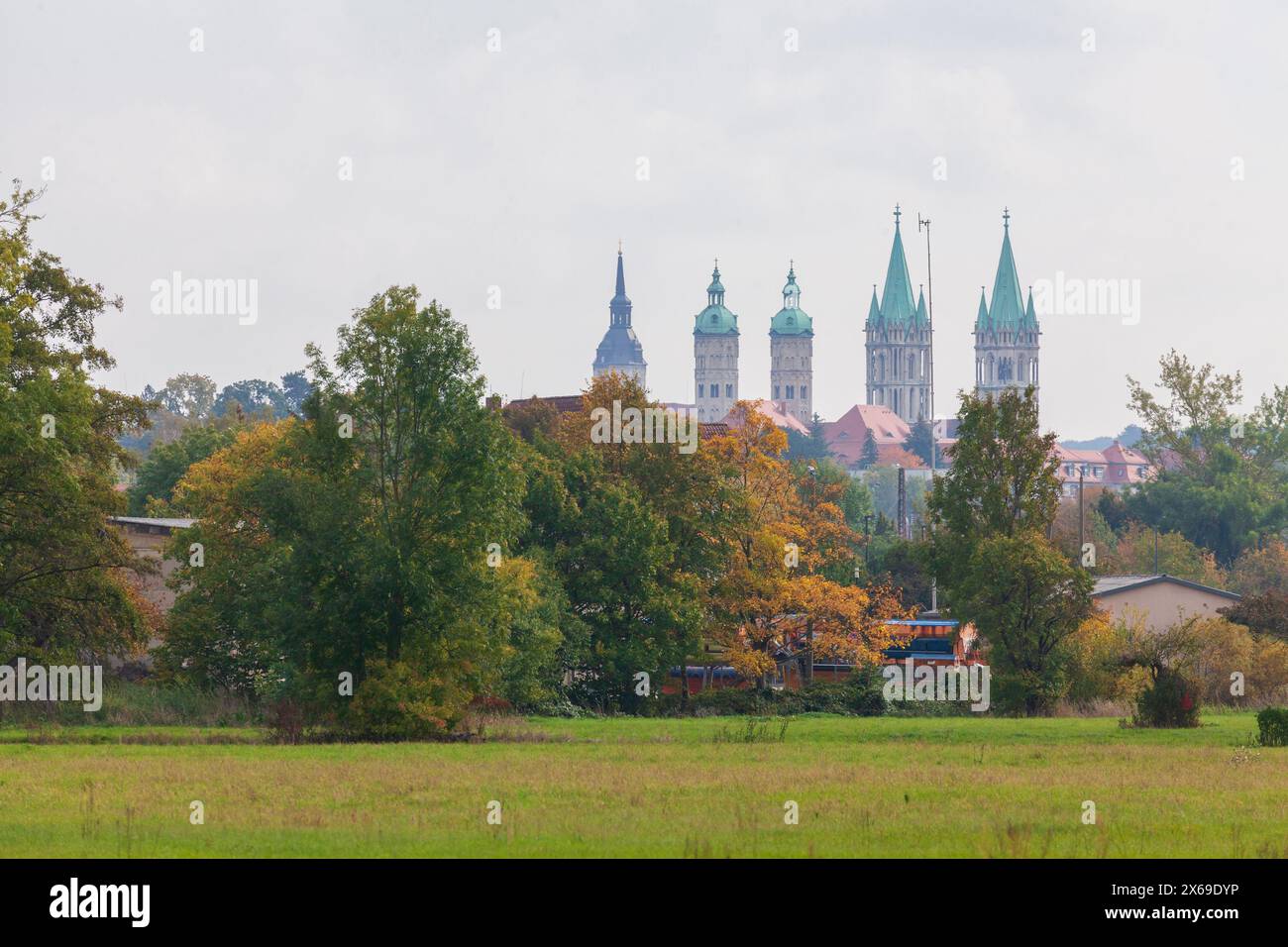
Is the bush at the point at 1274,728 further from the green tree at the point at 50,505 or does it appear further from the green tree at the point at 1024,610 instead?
the green tree at the point at 50,505

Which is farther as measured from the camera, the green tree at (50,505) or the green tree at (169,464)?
the green tree at (169,464)

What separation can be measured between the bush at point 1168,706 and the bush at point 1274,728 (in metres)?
5.28

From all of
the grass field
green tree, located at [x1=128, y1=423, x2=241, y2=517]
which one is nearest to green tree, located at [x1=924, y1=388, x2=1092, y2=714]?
the grass field

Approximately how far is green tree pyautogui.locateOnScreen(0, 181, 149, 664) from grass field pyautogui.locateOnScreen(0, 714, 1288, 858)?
913 centimetres

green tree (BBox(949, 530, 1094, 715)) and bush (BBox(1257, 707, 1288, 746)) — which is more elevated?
green tree (BBox(949, 530, 1094, 715))

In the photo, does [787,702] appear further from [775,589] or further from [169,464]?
[169,464]

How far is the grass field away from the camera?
23047mm

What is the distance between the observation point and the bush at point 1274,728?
41.2 meters

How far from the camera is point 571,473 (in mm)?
65312

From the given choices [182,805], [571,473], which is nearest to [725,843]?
[182,805]

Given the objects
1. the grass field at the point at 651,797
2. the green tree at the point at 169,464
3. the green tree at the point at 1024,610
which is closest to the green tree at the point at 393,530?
the grass field at the point at 651,797

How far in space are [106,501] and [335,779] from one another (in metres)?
24.5

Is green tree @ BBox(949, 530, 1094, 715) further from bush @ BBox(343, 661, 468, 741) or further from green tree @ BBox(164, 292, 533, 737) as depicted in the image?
bush @ BBox(343, 661, 468, 741)
